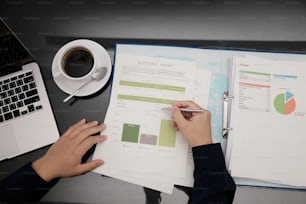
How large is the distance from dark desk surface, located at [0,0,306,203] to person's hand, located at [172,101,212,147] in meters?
0.18

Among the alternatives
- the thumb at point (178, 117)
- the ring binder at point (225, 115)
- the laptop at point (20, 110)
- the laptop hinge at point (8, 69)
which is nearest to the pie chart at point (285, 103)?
the ring binder at point (225, 115)

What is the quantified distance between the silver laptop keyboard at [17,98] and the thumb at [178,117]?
0.34m

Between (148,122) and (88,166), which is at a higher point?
(148,122)

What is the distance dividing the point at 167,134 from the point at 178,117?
0.05 metres

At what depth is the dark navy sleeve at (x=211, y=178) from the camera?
0.67 meters

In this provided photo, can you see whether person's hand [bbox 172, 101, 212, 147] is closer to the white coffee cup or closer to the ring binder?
the ring binder

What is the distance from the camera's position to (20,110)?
2.42ft

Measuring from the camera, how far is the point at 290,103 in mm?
730

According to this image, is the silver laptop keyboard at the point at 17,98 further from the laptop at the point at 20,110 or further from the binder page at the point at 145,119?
the binder page at the point at 145,119

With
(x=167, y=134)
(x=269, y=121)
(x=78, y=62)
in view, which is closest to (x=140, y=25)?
(x=78, y=62)

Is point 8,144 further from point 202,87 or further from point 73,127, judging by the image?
point 202,87

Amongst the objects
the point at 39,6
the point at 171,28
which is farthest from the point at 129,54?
the point at 39,6

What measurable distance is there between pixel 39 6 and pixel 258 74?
24.0 inches

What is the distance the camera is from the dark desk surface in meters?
0.77
